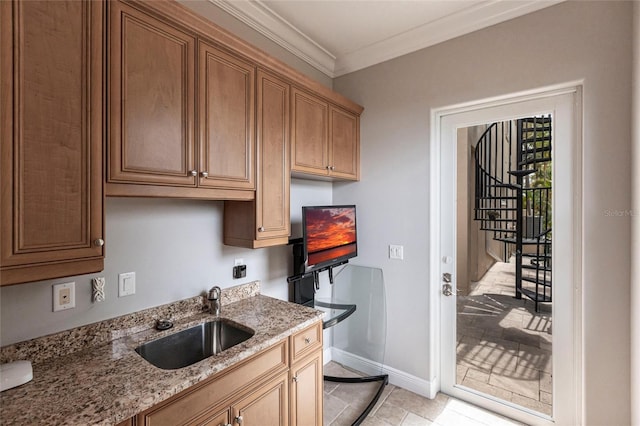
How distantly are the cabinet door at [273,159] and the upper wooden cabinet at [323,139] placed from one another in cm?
10

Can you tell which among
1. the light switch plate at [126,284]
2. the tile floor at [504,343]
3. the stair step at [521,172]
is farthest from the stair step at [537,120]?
the light switch plate at [126,284]

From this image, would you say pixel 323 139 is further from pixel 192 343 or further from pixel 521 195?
pixel 192 343

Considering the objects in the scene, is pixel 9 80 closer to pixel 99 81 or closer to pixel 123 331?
pixel 99 81

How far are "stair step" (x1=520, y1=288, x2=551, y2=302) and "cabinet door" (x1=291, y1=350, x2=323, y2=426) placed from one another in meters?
1.59

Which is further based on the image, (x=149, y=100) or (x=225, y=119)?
(x=225, y=119)

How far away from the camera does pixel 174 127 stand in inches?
55.9

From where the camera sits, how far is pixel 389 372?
8.81ft

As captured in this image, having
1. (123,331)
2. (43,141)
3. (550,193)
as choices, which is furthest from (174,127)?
(550,193)

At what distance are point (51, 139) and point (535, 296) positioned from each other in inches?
114

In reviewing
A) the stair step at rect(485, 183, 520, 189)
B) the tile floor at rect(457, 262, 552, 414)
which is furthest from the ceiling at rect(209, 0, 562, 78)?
the tile floor at rect(457, 262, 552, 414)

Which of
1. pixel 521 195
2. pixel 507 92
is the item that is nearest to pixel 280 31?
pixel 507 92

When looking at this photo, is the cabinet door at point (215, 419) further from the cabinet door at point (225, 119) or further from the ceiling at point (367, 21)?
the ceiling at point (367, 21)

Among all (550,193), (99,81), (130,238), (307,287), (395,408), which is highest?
(99,81)

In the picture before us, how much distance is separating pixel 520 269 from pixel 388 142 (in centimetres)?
145
